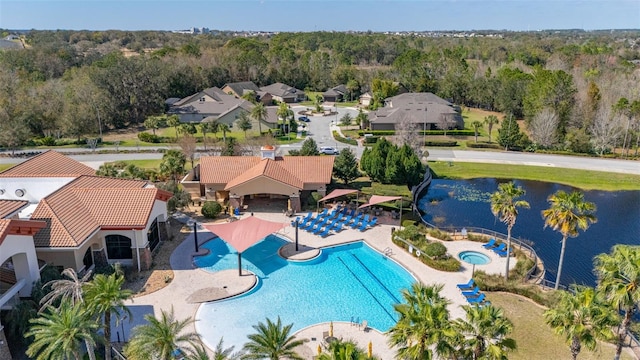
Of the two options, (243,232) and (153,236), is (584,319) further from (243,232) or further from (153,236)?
(153,236)

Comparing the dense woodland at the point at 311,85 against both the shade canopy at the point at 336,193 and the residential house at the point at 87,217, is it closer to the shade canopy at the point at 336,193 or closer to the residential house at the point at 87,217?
the residential house at the point at 87,217

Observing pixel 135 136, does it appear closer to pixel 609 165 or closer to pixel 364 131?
pixel 364 131

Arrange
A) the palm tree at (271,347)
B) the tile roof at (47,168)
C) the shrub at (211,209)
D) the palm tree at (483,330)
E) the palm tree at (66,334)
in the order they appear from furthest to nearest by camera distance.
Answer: the shrub at (211,209) < the tile roof at (47,168) < the palm tree at (271,347) < the palm tree at (66,334) < the palm tree at (483,330)

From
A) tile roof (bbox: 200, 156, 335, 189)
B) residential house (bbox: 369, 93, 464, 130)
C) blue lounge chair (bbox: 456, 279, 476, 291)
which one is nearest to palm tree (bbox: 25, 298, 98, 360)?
blue lounge chair (bbox: 456, 279, 476, 291)

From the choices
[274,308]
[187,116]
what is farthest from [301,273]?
[187,116]

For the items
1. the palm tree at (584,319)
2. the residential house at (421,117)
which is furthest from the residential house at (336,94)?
the palm tree at (584,319)

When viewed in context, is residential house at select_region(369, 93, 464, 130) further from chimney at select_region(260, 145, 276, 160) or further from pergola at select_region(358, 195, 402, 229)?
pergola at select_region(358, 195, 402, 229)
